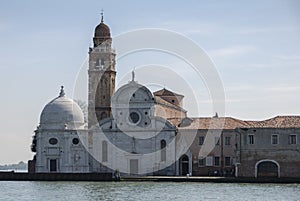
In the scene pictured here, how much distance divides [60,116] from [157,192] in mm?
22216

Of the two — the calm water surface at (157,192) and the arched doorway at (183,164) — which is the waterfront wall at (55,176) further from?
the arched doorway at (183,164)

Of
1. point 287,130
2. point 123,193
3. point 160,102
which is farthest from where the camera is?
point 160,102

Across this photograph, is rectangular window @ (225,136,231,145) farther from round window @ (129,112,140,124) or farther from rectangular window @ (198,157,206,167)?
round window @ (129,112,140,124)

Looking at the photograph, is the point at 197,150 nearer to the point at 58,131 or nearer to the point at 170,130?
the point at 170,130

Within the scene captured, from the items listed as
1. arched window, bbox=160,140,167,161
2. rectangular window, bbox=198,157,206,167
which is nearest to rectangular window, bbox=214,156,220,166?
rectangular window, bbox=198,157,206,167

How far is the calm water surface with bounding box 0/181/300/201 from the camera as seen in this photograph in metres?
38.9

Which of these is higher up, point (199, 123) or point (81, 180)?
point (199, 123)

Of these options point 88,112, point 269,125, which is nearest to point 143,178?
point 269,125

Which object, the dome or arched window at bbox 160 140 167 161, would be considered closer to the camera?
arched window at bbox 160 140 167 161

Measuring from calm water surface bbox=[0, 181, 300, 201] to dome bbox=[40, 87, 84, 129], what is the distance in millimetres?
12840

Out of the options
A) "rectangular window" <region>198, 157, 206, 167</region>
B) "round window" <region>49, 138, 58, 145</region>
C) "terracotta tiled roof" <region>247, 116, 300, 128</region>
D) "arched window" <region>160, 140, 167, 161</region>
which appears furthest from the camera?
"round window" <region>49, 138, 58, 145</region>

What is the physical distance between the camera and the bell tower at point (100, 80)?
6744 cm

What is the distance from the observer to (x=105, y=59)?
2660 inches

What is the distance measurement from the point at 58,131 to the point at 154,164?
768 centimetres
